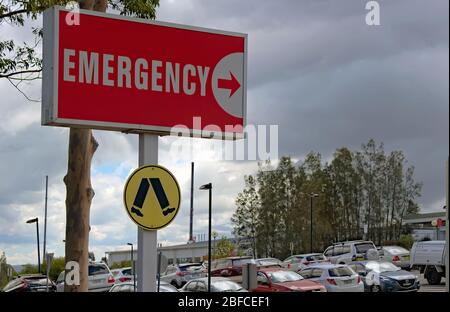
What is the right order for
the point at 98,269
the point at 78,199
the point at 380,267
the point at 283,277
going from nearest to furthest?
the point at 78,199 → the point at 283,277 → the point at 380,267 → the point at 98,269

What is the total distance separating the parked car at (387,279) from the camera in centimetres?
3244

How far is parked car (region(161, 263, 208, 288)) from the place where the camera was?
1636 inches

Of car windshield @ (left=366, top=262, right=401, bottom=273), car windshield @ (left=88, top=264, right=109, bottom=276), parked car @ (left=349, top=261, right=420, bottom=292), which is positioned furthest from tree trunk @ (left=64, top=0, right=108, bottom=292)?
car windshield @ (left=366, top=262, right=401, bottom=273)

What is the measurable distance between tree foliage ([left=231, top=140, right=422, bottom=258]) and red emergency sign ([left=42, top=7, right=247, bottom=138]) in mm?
50388

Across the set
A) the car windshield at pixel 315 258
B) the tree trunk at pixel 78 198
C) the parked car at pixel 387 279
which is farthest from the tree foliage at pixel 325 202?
the tree trunk at pixel 78 198

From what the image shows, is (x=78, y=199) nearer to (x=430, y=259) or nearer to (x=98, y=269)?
(x=98, y=269)

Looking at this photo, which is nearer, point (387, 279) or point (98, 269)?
point (387, 279)

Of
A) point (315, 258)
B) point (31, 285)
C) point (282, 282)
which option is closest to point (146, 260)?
point (282, 282)

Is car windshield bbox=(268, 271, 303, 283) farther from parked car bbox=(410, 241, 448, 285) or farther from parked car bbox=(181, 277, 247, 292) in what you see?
parked car bbox=(410, 241, 448, 285)

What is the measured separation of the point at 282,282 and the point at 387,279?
5.51 metres

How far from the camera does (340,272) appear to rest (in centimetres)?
3216
